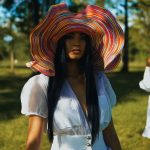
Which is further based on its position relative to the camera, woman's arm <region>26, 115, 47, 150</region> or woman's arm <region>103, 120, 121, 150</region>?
woman's arm <region>103, 120, 121, 150</region>

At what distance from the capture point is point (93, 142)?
299cm

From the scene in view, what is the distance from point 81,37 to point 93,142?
66cm

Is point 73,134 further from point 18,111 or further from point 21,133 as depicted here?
point 18,111

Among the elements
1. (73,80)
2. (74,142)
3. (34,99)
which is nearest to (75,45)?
(73,80)

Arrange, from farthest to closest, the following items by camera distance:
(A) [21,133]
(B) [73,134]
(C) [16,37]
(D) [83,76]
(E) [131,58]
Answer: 1. (E) [131,58]
2. (C) [16,37]
3. (A) [21,133]
4. (D) [83,76]
5. (B) [73,134]

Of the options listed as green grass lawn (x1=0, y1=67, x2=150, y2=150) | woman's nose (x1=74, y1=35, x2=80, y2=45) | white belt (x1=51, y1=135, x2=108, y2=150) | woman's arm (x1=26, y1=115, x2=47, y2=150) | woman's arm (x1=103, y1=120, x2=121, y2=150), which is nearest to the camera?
woman's arm (x1=26, y1=115, x2=47, y2=150)

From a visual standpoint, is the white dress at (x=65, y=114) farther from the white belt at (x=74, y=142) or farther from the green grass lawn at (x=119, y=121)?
the green grass lawn at (x=119, y=121)

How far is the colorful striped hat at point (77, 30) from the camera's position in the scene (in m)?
3.05

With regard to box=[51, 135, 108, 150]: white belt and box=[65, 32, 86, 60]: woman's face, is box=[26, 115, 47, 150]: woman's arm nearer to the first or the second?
box=[51, 135, 108, 150]: white belt

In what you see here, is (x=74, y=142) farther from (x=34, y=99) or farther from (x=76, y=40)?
(x=76, y=40)

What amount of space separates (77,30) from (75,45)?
11cm

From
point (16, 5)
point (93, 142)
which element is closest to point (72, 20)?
point (93, 142)

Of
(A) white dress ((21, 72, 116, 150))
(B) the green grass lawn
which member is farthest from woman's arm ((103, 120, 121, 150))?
(B) the green grass lawn

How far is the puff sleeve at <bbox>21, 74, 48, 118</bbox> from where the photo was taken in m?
2.89
